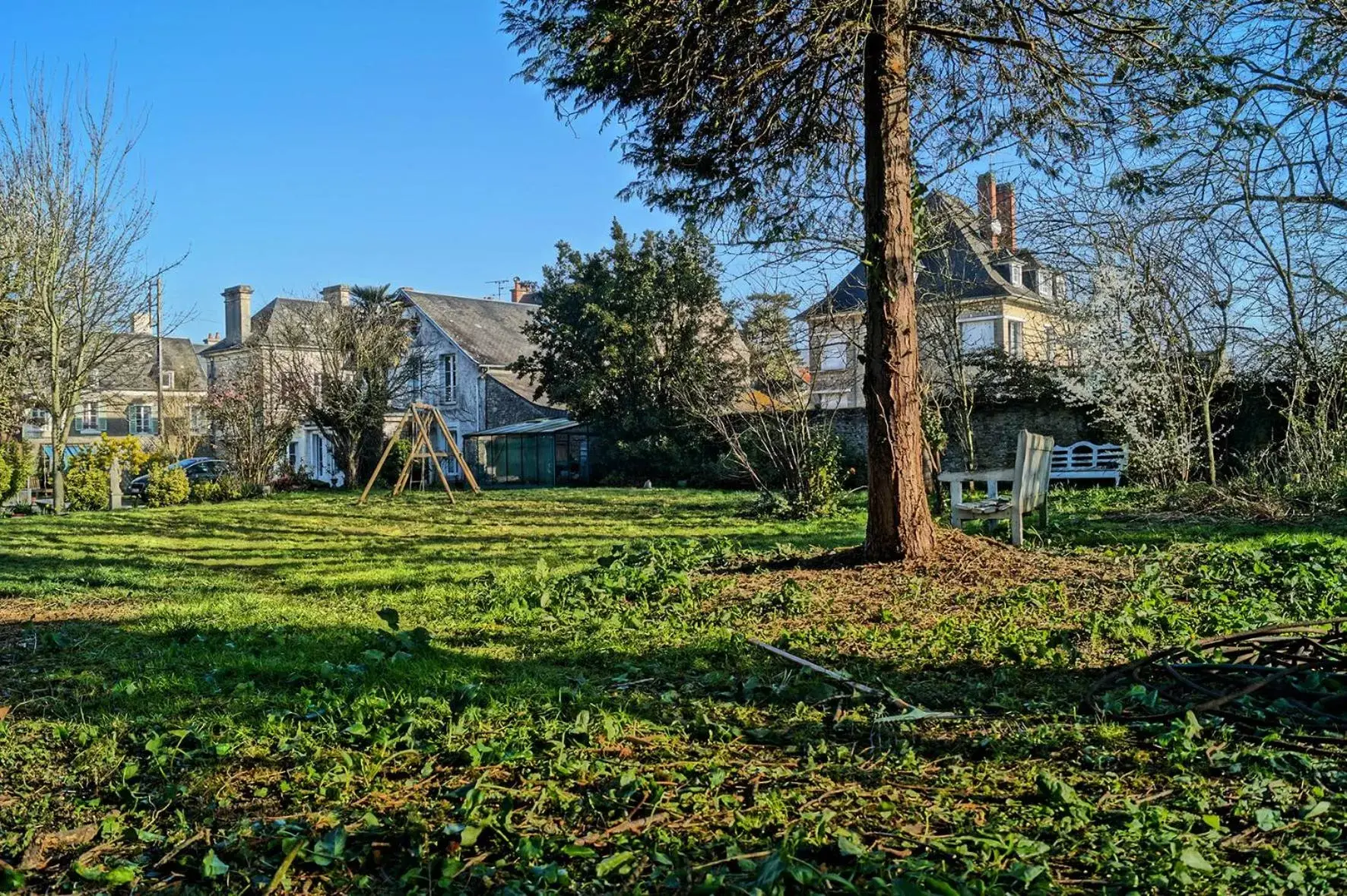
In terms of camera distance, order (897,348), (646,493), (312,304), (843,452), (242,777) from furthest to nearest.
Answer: (312,304) → (843,452) → (646,493) → (897,348) → (242,777)

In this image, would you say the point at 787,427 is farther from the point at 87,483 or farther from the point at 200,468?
the point at 200,468

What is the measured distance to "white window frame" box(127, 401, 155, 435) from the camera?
46.5 m

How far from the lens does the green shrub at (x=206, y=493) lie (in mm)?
22500

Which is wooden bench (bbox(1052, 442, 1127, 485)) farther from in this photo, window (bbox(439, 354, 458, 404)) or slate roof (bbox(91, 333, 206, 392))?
window (bbox(439, 354, 458, 404))

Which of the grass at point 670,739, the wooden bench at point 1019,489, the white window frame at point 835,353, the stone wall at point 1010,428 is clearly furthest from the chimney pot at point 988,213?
the grass at point 670,739

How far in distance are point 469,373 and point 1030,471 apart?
3269cm

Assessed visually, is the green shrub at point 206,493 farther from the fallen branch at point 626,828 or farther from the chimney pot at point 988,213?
the fallen branch at point 626,828

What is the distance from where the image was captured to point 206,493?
2250 centimetres

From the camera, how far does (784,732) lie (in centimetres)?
347

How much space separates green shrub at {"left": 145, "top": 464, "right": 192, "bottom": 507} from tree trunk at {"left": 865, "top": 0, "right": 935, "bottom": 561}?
19.0 meters

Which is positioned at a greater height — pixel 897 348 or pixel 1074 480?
pixel 897 348

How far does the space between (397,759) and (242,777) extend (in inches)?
19.2

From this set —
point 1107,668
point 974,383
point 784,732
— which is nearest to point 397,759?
point 784,732

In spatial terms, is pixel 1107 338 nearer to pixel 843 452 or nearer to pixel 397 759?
pixel 843 452
